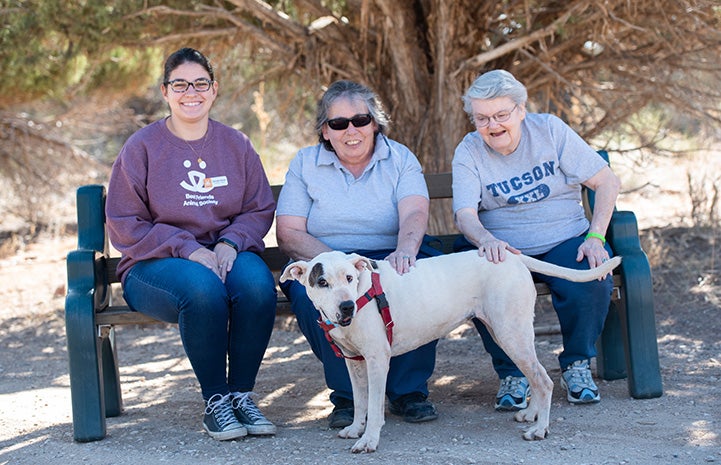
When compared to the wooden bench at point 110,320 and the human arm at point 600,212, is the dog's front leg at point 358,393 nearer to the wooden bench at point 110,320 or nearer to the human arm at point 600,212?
the wooden bench at point 110,320

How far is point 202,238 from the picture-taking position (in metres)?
4.20

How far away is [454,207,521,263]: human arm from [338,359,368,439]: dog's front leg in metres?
0.73

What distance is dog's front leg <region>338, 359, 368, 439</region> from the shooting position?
382cm

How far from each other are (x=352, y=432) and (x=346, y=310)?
2.25ft

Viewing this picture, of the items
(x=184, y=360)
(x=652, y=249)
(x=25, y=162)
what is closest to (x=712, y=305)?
(x=652, y=249)

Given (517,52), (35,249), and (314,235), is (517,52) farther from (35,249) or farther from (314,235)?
(35,249)

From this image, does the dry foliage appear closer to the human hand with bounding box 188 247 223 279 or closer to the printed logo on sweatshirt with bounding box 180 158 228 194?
the printed logo on sweatshirt with bounding box 180 158 228 194

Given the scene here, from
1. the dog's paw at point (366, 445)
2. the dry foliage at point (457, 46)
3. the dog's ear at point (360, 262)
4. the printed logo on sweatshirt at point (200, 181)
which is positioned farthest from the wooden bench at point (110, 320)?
the dry foliage at point (457, 46)

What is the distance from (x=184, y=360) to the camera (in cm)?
586

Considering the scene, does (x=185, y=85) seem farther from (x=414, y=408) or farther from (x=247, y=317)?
(x=414, y=408)

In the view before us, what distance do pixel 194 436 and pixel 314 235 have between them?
1.09 meters

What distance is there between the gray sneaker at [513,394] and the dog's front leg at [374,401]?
78 centimetres

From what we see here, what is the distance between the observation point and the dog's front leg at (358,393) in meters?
3.82

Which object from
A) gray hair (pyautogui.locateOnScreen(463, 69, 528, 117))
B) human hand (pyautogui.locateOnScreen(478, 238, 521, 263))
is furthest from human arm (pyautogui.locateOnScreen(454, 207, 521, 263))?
gray hair (pyautogui.locateOnScreen(463, 69, 528, 117))
